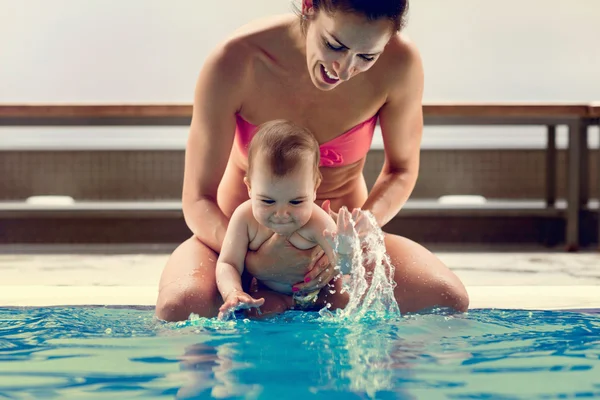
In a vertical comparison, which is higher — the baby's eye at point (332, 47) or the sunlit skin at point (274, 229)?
the baby's eye at point (332, 47)

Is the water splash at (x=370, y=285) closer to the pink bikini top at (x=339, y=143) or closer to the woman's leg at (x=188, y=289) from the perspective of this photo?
the pink bikini top at (x=339, y=143)

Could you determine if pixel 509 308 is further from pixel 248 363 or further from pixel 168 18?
pixel 168 18

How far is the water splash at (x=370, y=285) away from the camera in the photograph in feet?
7.95

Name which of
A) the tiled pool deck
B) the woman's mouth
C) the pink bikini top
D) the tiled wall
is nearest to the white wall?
Result: the tiled wall

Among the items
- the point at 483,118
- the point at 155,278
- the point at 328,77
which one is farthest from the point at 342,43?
the point at 483,118

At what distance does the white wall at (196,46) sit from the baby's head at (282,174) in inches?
251

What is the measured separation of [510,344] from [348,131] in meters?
0.87

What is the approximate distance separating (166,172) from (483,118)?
2423 millimetres

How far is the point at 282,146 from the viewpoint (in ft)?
7.51

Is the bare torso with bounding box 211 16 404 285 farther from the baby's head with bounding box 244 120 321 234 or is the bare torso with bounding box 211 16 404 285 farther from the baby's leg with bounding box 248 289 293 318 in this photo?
the baby's head with bounding box 244 120 321 234

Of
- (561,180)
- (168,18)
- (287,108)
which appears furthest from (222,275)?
(168,18)

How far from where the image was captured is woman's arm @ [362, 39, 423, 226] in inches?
102

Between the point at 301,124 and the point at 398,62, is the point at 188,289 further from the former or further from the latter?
the point at 398,62

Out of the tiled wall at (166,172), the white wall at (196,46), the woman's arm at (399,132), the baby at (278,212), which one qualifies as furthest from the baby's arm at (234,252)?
the white wall at (196,46)
